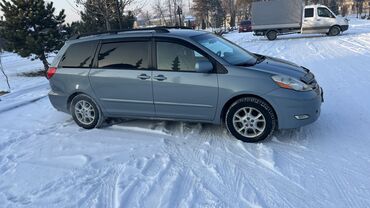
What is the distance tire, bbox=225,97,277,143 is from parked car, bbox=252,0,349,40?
1915cm

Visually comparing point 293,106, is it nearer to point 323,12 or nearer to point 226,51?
point 226,51

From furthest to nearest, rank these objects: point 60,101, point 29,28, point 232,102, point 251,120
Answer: point 29,28
point 60,101
point 232,102
point 251,120

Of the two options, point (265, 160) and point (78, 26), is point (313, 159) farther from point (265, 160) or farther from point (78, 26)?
point (78, 26)

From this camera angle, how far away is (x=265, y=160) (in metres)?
4.29

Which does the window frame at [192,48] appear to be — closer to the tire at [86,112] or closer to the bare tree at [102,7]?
the tire at [86,112]

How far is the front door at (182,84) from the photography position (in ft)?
16.4

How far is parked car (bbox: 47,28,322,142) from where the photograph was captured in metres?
4.75

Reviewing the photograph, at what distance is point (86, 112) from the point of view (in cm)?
607

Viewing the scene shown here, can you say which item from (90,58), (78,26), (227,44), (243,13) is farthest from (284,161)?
(243,13)

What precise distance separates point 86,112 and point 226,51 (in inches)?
111

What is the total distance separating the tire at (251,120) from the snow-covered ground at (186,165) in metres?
0.15

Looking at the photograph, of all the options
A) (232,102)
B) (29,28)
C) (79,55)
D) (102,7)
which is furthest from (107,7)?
(232,102)

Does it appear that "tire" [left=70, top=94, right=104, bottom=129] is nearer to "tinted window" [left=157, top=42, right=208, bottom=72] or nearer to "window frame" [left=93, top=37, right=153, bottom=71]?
"window frame" [left=93, top=37, right=153, bottom=71]

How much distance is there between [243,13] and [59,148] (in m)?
66.1
